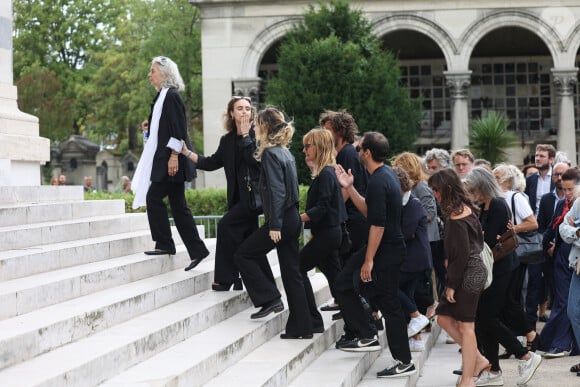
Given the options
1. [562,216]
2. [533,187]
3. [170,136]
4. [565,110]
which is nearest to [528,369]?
[562,216]

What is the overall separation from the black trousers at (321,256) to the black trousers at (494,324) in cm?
129

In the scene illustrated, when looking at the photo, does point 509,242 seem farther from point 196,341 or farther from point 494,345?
point 196,341

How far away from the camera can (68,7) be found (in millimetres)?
55281

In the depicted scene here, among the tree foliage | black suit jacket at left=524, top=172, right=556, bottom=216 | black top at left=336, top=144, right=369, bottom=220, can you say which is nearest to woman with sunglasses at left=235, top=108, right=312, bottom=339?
black top at left=336, top=144, right=369, bottom=220

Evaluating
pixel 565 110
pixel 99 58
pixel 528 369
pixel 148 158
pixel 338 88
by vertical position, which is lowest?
pixel 528 369

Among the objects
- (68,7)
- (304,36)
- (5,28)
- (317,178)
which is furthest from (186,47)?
(317,178)

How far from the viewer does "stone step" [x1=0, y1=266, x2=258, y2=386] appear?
582 centimetres

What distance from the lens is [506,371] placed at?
958 centimetres

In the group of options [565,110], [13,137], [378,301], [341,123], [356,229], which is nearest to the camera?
[378,301]

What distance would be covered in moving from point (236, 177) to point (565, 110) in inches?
918

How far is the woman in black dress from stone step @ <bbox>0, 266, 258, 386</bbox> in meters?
1.98

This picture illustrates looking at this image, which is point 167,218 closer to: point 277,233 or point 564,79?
point 277,233

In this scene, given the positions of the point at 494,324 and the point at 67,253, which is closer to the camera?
the point at 67,253

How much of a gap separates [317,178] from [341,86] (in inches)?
666
